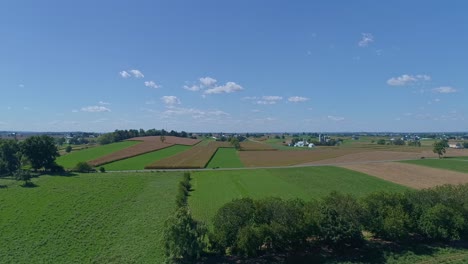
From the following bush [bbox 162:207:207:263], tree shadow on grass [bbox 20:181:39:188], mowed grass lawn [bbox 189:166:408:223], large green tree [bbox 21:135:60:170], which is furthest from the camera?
large green tree [bbox 21:135:60:170]

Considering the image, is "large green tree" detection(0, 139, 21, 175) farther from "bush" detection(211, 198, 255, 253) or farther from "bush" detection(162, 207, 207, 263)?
"bush" detection(211, 198, 255, 253)

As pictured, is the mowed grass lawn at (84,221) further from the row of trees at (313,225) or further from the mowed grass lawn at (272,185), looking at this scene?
the mowed grass lawn at (272,185)

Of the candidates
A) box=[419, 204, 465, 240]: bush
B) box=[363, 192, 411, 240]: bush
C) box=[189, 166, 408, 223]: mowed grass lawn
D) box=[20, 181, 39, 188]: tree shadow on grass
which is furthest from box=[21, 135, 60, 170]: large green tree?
box=[419, 204, 465, 240]: bush

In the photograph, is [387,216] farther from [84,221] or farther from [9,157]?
[9,157]

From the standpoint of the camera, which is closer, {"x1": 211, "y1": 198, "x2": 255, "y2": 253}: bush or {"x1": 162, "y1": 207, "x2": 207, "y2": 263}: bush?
{"x1": 162, "y1": 207, "x2": 207, "y2": 263}: bush

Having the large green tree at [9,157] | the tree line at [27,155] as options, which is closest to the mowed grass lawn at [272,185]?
the tree line at [27,155]

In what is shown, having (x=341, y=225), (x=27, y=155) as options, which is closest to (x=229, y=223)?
(x=341, y=225)

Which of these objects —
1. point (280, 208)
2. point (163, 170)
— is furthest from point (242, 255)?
point (163, 170)

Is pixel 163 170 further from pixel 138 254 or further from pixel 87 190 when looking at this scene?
pixel 138 254
